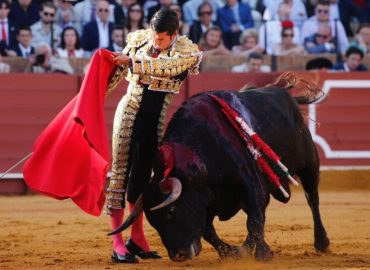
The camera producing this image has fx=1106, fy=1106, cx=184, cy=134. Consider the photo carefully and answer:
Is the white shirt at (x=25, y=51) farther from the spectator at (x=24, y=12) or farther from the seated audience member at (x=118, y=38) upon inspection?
the seated audience member at (x=118, y=38)

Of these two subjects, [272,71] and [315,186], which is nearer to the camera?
[315,186]

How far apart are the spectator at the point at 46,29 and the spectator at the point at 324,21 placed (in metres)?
2.84

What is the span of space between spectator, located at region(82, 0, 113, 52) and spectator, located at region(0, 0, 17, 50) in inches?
30.1

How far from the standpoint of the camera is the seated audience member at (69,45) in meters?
11.4

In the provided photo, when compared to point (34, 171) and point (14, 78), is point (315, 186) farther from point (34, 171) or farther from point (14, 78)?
point (14, 78)

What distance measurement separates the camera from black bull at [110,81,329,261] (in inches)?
237

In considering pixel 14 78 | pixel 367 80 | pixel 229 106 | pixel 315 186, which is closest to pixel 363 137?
pixel 367 80

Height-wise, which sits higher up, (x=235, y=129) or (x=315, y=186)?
(x=235, y=129)

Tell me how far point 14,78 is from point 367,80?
3662mm

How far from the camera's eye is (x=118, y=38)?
11367mm

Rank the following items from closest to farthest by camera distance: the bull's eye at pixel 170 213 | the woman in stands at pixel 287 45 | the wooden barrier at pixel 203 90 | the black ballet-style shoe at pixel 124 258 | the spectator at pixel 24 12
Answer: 1. the bull's eye at pixel 170 213
2. the black ballet-style shoe at pixel 124 258
3. the wooden barrier at pixel 203 90
4. the spectator at pixel 24 12
5. the woman in stands at pixel 287 45

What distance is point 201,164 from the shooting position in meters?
6.09

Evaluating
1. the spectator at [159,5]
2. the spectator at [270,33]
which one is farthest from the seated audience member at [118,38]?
the spectator at [270,33]

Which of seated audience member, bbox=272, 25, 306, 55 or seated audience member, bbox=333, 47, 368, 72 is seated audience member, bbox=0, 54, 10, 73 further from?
seated audience member, bbox=333, 47, 368, 72
